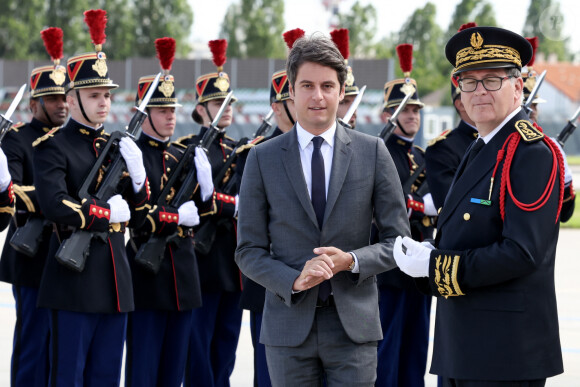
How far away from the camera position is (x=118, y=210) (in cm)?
460

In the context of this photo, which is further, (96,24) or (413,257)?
(96,24)

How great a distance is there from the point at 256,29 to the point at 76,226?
157 ft

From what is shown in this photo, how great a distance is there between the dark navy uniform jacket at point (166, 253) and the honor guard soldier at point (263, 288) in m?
0.35

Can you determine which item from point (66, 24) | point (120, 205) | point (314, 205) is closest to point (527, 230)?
point (314, 205)

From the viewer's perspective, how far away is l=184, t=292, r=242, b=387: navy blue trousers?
18.5ft

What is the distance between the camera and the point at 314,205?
3.26m

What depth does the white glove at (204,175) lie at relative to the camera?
548cm

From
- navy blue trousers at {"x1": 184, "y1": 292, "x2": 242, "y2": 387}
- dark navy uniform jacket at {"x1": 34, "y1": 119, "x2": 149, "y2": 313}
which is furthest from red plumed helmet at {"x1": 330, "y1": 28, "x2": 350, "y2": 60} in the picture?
navy blue trousers at {"x1": 184, "y1": 292, "x2": 242, "y2": 387}

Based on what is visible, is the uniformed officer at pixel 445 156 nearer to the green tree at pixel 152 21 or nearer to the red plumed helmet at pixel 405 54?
the red plumed helmet at pixel 405 54

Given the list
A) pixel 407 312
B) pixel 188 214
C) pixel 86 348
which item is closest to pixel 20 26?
pixel 188 214

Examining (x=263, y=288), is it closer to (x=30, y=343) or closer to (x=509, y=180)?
(x=30, y=343)

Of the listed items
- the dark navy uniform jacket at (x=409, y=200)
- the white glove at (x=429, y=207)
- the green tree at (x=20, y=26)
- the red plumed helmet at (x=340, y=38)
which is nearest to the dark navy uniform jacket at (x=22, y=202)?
the red plumed helmet at (x=340, y=38)

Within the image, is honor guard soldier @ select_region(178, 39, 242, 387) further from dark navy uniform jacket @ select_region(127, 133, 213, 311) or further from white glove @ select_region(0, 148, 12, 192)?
white glove @ select_region(0, 148, 12, 192)

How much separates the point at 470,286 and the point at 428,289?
35 centimetres
